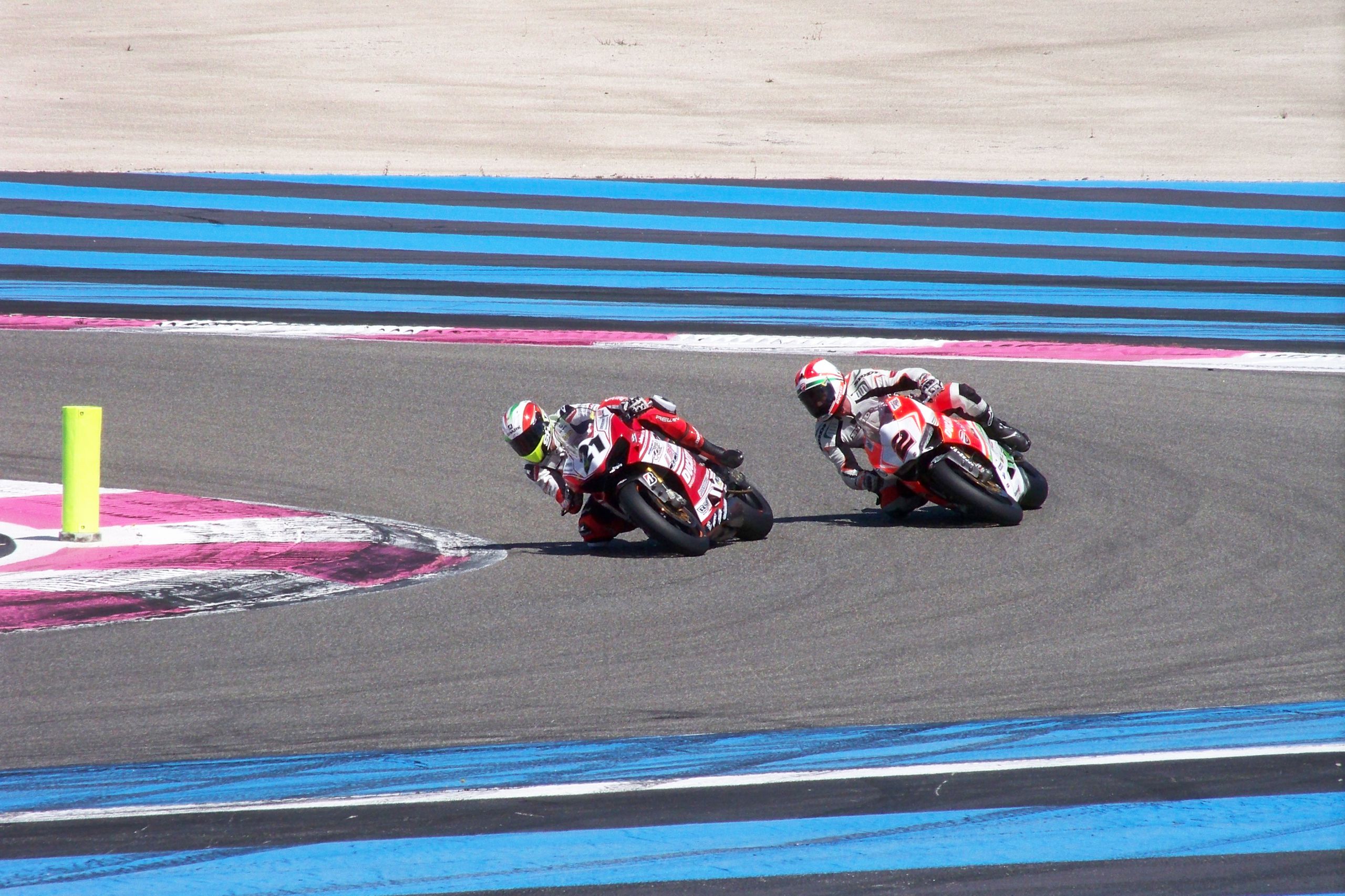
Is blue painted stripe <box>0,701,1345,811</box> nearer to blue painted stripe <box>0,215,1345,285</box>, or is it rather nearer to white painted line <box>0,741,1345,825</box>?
white painted line <box>0,741,1345,825</box>

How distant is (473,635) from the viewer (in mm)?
6957

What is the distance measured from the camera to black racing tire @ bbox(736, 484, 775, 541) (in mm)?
8906

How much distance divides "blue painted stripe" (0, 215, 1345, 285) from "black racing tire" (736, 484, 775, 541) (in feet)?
24.5

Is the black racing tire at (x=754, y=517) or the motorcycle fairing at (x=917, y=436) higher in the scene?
the motorcycle fairing at (x=917, y=436)

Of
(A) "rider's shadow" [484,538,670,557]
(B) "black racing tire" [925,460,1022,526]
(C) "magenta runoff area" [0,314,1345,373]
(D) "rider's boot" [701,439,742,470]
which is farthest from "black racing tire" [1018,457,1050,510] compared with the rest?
(C) "magenta runoff area" [0,314,1345,373]

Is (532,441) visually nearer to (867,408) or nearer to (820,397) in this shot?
(820,397)

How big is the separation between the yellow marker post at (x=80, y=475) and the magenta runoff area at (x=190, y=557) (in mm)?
115

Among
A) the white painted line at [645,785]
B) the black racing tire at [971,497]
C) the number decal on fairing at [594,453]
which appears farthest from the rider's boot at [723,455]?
the white painted line at [645,785]

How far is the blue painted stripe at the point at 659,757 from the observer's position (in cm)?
511

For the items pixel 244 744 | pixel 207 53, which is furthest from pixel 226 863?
pixel 207 53

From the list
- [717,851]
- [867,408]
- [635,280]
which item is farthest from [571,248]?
[717,851]

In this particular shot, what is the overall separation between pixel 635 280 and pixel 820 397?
698 cm

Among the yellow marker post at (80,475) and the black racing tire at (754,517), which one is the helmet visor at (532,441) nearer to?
the black racing tire at (754,517)

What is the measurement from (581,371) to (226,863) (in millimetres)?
8686
